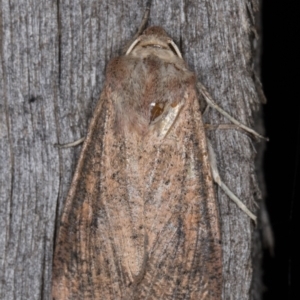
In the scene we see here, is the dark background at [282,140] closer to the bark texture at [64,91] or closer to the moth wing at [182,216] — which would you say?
the bark texture at [64,91]

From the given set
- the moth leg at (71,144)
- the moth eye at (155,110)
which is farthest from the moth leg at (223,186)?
the moth leg at (71,144)

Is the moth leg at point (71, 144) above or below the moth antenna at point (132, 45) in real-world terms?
below

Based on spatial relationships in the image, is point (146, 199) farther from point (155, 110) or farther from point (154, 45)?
point (154, 45)

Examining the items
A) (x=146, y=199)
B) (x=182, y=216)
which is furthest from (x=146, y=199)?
(x=182, y=216)

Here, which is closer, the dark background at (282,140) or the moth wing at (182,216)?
the moth wing at (182,216)

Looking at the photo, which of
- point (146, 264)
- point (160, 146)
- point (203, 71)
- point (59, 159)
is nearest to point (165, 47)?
point (203, 71)

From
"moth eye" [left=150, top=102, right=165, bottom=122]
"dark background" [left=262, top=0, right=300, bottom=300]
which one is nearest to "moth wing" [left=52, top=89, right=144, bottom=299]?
"moth eye" [left=150, top=102, right=165, bottom=122]

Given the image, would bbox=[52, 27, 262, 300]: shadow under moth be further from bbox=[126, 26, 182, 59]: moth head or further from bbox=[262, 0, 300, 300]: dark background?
bbox=[262, 0, 300, 300]: dark background
